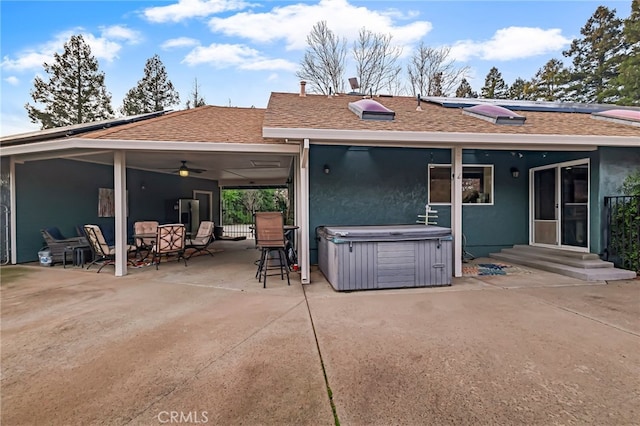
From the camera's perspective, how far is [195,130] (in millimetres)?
6727

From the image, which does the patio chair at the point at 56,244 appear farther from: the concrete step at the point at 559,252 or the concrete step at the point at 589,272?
the concrete step at the point at 559,252

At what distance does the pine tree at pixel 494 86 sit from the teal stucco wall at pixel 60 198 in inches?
949

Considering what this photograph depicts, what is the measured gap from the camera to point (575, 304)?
433cm

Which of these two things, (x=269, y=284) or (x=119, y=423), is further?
(x=269, y=284)

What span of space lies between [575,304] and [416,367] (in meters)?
3.13

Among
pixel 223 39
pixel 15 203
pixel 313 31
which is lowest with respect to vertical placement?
pixel 15 203

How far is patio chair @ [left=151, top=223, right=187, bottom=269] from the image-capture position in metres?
7.05

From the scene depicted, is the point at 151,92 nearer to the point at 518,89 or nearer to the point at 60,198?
the point at 60,198

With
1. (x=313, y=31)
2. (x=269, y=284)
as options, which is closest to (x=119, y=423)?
(x=269, y=284)

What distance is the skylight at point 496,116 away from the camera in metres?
6.61

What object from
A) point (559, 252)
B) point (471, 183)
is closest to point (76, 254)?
point (471, 183)

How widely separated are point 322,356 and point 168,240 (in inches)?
219

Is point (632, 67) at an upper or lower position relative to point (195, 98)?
lower

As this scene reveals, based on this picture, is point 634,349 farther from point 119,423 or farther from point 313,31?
point 313,31
